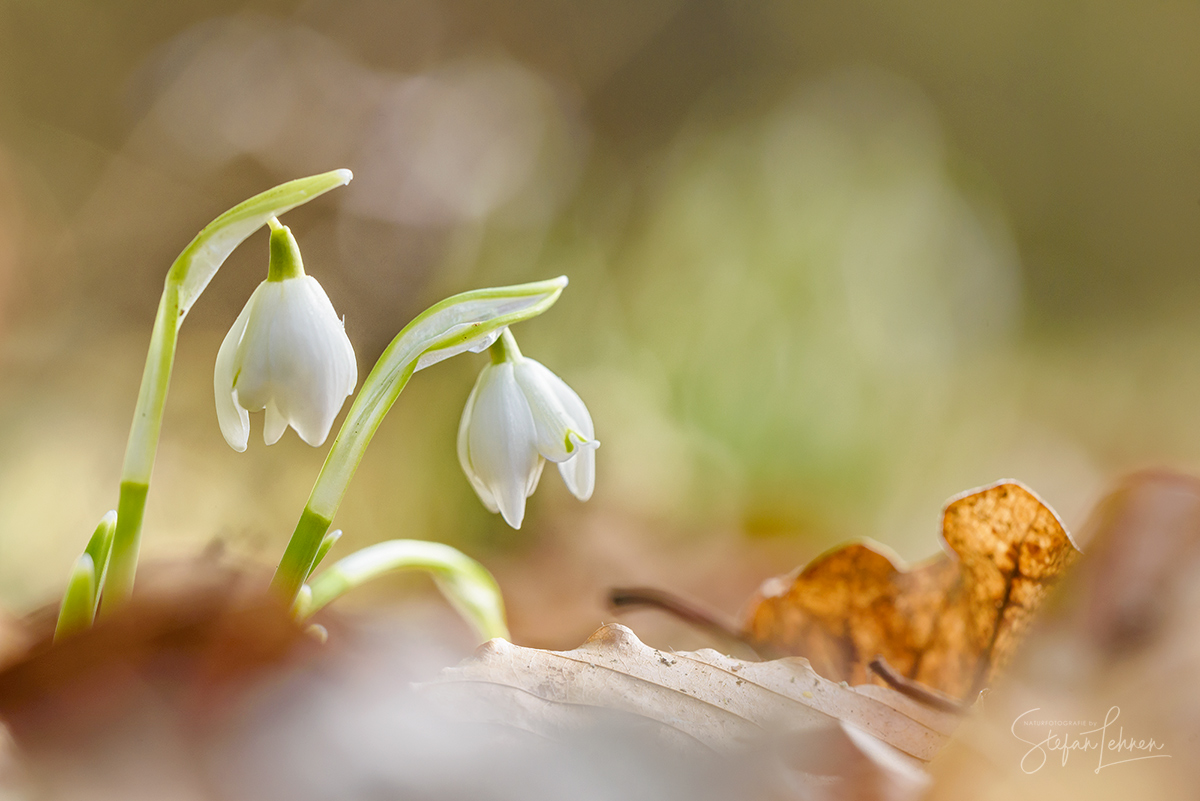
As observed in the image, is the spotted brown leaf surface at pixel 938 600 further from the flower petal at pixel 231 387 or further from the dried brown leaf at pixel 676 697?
the flower petal at pixel 231 387

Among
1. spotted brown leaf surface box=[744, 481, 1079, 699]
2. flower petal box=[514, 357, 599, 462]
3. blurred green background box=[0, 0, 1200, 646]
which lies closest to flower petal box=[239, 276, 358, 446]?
flower petal box=[514, 357, 599, 462]

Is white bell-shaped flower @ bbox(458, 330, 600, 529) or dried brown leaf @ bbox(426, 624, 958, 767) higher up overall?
white bell-shaped flower @ bbox(458, 330, 600, 529)

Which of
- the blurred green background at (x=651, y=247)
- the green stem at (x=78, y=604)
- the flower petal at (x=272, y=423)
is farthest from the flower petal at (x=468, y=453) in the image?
the blurred green background at (x=651, y=247)

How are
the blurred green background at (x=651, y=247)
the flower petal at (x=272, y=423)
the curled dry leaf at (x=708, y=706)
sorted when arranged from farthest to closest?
the blurred green background at (x=651, y=247) → the flower petal at (x=272, y=423) → the curled dry leaf at (x=708, y=706)

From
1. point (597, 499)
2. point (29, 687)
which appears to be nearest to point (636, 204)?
point (597, 499)

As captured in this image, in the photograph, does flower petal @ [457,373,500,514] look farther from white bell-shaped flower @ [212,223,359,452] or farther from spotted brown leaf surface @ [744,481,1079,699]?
spotted brown leaf surface @ [744,481,1079,699]

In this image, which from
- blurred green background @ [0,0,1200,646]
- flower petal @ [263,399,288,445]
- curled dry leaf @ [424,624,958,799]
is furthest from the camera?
blurred green background @ [0,0,1200,646]

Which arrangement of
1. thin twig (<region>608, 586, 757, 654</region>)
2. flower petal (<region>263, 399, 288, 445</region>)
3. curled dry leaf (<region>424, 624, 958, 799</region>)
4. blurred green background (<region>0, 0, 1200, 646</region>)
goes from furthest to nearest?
blurred green background (<region>0, 0, 1200, 646</region>), thin twig (<region>608, 586, 757, 654</region>), flower petal (<region>263, 399, 288, 445</region>), curled dry leaf (<region>424, 624, 958, 799</region>)

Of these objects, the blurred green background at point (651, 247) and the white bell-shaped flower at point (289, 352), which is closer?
the white bell-shaped flower at point (289, 352)
